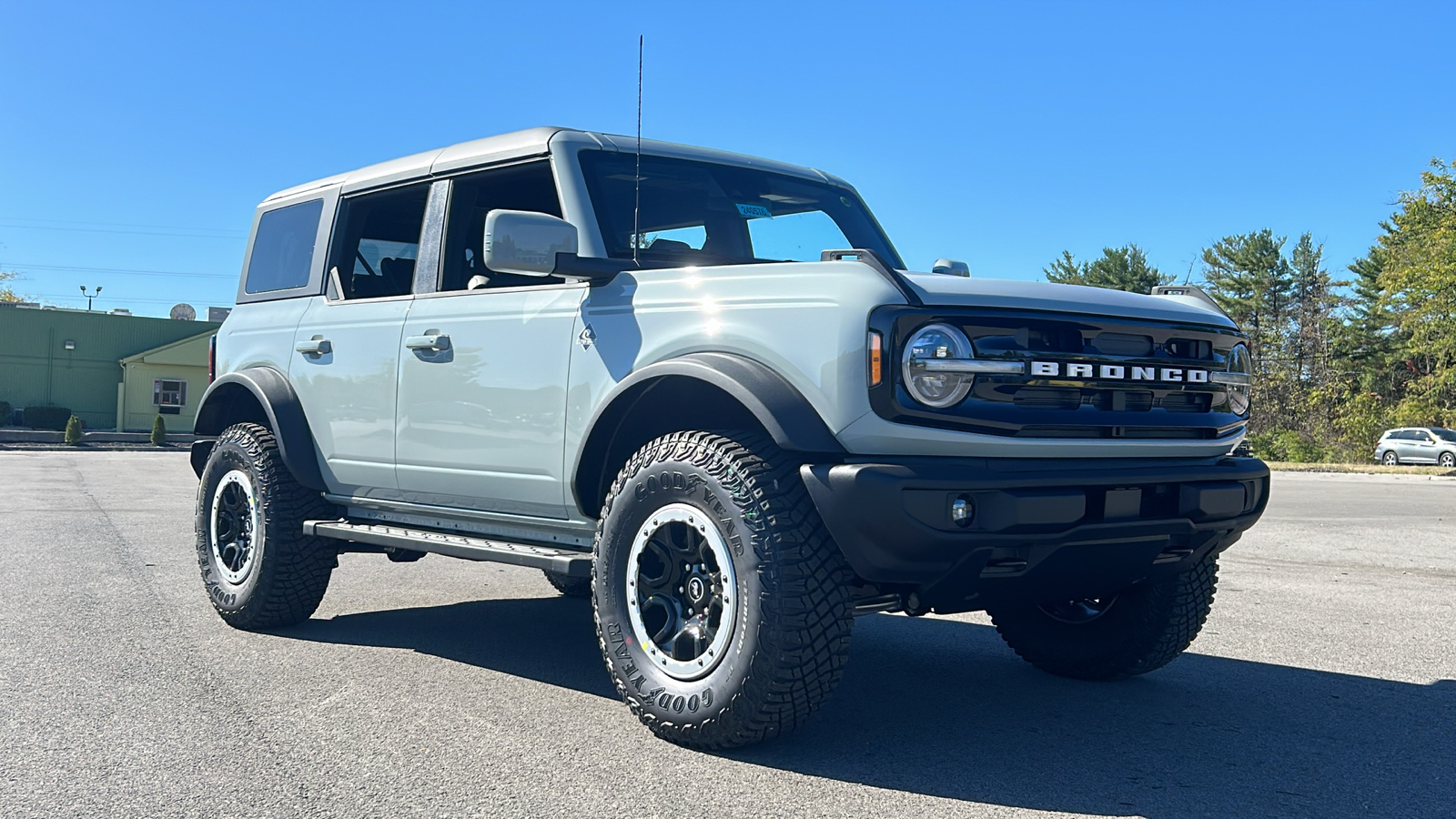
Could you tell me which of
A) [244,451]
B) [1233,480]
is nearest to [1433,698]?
[1233,480]

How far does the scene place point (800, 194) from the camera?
564 cm

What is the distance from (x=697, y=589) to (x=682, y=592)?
0.11m

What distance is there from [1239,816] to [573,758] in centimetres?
189

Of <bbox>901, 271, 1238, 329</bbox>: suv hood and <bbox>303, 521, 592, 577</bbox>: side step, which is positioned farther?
<bbox>303, 521, 592, 577</bbox>: side step

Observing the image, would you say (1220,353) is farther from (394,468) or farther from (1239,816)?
(394,468)

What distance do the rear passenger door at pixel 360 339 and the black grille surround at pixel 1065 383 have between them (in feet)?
8.66

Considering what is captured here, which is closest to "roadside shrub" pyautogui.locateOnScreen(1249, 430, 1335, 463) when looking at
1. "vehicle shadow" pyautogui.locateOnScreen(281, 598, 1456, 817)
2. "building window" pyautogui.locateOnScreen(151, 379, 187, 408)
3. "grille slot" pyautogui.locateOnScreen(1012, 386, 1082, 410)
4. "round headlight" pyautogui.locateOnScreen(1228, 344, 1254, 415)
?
"building window" pyautogui.locateOnScreen(151, 379, 187, 408)

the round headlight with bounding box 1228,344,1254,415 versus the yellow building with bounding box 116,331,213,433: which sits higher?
the round headlight with bounding box 1228,344,1254,415

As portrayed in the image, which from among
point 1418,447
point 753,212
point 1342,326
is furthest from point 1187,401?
point 1342,326

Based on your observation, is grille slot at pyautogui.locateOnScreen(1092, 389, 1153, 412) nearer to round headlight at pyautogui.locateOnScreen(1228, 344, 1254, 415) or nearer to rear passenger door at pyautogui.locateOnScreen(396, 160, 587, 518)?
round headlight at pyautogui.locateOnScreen(1228, 344, 1254, 415)

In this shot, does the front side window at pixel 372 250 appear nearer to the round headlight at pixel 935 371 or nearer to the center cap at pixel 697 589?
the center cap at pixel 697 589

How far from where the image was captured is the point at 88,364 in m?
54.9

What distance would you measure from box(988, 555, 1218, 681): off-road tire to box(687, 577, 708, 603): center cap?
50.4 inches

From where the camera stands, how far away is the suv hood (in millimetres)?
3719
